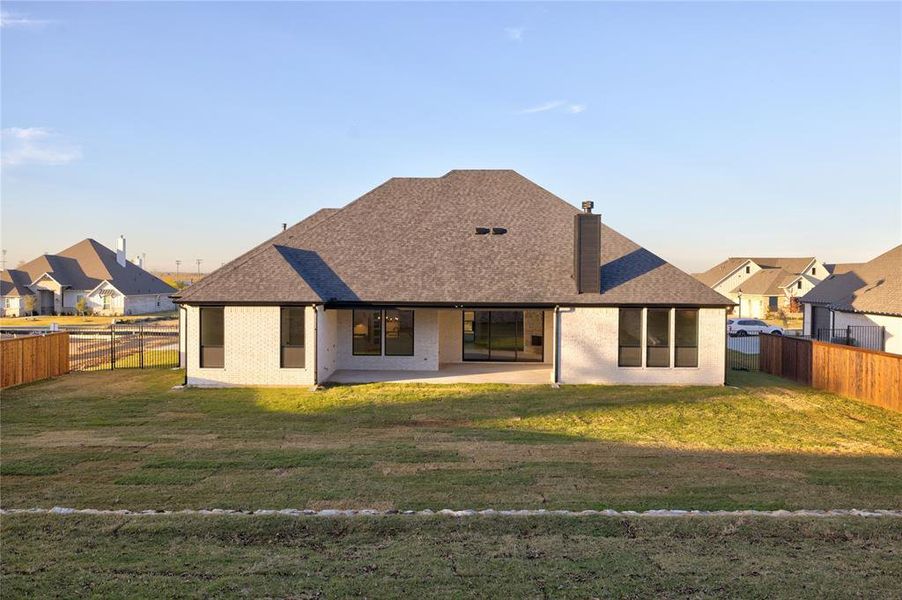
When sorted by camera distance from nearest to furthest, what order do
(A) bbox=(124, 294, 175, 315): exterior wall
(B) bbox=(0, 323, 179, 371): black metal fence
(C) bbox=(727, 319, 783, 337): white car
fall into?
(B) bbox=(0, 323, 179, 371): black metal fence < (C) bbox=(727, 319, 783, 337): white car < (A) bbox=(124, 294, 175, 315): exterior wall

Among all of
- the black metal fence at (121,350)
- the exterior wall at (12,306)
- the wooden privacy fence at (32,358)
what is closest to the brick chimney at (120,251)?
the exterior wall at (12,306)

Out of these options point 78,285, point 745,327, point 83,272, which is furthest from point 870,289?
point 83,272

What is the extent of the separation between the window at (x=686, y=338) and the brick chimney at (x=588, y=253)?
113 inches

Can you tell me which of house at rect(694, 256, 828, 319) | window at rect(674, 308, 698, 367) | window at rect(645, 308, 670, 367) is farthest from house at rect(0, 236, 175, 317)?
house at rect(694, 256, 828, 319)

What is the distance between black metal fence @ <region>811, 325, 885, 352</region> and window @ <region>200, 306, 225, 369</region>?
25.2 meters

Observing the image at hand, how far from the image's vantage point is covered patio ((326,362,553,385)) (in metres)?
18.5

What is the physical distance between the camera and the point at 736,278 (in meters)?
63.2

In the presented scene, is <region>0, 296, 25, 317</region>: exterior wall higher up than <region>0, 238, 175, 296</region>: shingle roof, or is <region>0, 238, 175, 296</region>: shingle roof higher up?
<region>0, 238, 175, 296</region>: shingle roof

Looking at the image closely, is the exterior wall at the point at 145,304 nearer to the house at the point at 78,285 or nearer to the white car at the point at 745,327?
the house at the point at 78,285

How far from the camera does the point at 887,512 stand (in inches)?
281

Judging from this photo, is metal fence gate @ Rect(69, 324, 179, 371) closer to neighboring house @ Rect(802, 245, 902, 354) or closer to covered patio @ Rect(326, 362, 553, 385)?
covered patio @ Rect(326, 362, 553, 385)

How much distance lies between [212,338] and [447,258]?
8362 millimetres

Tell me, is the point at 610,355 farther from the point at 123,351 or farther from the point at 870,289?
the point at 123,351

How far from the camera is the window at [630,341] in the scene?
1848cm
